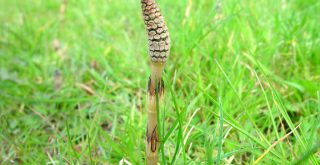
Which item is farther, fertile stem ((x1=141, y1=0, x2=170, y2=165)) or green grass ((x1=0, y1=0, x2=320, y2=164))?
green grass ((x1=0, y1=0, x2=320, y2=164))

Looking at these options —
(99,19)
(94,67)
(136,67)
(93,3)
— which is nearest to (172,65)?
(136,67)

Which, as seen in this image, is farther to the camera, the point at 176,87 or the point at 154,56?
the point at 176,87

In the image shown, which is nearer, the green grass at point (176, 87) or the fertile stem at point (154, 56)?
the fertile stem at point (154, 56)

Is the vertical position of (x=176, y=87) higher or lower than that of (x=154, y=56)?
lower

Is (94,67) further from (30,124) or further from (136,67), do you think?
(30,124)
